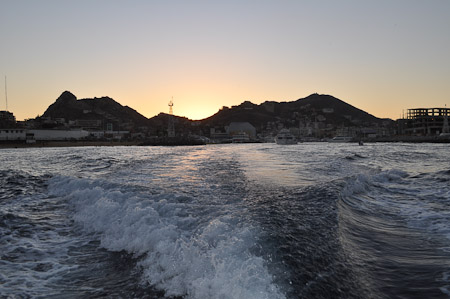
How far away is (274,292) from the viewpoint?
146 inches

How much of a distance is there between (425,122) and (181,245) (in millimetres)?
154887

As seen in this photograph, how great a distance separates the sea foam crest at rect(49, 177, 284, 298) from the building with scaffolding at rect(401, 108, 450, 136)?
145 metres

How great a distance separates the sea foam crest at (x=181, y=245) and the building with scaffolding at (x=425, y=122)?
14539 centimetres

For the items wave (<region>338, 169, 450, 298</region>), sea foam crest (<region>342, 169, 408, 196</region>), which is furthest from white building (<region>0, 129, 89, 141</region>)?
wave (<region>338, 169, 450, 298</region>)

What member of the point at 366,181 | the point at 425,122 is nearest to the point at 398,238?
the point at 366,181

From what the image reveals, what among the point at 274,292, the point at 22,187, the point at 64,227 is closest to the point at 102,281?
the point at 274,292

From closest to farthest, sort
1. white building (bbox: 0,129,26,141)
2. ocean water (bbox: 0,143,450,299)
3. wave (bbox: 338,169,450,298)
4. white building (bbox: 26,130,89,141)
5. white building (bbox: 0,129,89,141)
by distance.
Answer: ocean water (bbox: 0,143,450,299) < wave (bbox: 338,169,450,298) < white building (bbox: 0,129,26,141) < white building (bbox: 0,129,89,141) < white building (bbox: 26,130,89,141)

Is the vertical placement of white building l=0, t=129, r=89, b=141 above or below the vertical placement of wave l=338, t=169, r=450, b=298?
above

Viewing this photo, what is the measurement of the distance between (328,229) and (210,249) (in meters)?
2.84

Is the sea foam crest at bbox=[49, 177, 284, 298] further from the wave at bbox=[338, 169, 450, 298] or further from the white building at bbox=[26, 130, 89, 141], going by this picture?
the white building at bbox=[26, 130, 89, 141]

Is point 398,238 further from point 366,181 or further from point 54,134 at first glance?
point 54,134

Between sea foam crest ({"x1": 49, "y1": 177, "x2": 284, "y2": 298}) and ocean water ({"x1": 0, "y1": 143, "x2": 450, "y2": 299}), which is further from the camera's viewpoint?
ocean water ({"x1": 0, "y1": 143, "x2": 450, "y2": 299})

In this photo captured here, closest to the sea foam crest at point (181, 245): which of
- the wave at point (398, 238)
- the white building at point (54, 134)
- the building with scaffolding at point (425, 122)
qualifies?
the wave at point (398, 238)

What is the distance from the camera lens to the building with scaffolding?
125 m
